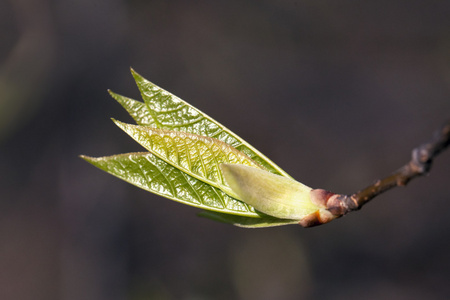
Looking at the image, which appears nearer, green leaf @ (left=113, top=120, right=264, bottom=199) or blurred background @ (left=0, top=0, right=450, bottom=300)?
green leaf @ (left=113, top=120, right=264, bottom=199)

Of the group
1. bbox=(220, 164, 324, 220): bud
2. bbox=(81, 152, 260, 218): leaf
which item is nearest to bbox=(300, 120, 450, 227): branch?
bbox=(220, 164, 324, 220): bud

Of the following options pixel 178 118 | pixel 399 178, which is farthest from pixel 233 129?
pixel 399 178

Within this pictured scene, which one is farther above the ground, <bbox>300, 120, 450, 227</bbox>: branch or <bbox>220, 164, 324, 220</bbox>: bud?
<bbox>300, 120, 450, 227</bbox>: branch

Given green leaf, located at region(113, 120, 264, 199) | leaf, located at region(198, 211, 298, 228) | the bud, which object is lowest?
leaf, located at region(198, 211, 298, 228)

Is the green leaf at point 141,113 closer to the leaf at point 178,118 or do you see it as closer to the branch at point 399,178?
the leaf at point 178,118

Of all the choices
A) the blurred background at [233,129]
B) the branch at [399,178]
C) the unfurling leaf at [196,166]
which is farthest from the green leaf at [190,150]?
the blurred background at [233,129]

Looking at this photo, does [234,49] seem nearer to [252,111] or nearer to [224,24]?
[224,24]

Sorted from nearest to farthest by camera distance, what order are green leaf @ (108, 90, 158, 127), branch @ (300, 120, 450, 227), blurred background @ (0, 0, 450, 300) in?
1. branch @ (300, 120, 450, 227)
2. green leaf @ (108, 90, 158, 127)
3. blurred background @ (0, 0, 450, 300)

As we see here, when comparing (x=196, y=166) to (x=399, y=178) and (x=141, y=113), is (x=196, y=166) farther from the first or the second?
(x=399, y=178)

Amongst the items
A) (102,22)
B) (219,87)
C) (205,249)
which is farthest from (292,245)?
(102,22)

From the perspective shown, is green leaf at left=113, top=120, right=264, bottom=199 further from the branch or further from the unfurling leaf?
the branch
